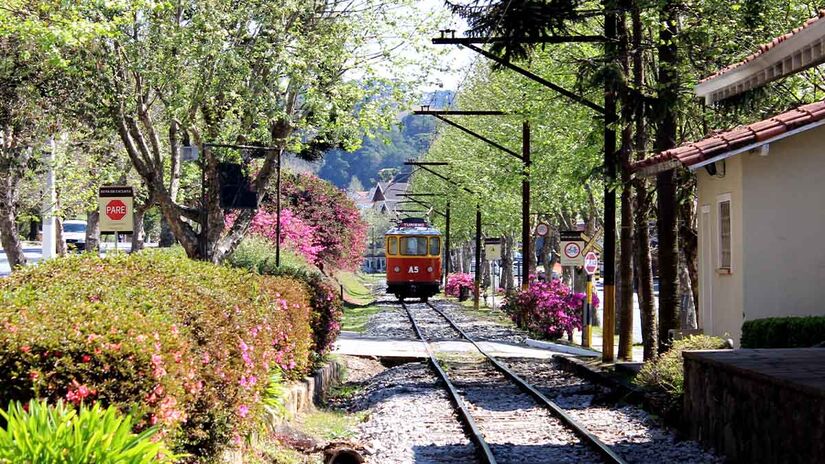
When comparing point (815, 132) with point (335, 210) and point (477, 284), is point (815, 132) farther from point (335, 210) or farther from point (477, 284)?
point (335, 210)

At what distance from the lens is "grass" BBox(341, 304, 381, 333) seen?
36.1m

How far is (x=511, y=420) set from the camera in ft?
47.6

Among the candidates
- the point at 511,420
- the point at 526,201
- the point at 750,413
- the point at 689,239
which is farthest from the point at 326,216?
the point at 750,413

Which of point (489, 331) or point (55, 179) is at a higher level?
point (55, 179)

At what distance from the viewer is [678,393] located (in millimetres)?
13344

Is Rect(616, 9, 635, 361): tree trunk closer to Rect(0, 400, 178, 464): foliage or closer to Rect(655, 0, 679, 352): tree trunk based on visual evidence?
Rect(655, 0, 679, 352): tree trunk

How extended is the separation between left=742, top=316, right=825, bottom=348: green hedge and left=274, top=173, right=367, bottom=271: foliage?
39.5 meters

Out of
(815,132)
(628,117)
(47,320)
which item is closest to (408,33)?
(628,117)

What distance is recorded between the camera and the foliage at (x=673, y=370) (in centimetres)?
1370

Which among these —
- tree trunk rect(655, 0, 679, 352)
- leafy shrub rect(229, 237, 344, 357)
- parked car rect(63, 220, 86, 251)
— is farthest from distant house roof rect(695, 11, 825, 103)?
parked car rect(63, 220, 86, 251)

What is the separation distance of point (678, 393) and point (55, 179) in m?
21.8

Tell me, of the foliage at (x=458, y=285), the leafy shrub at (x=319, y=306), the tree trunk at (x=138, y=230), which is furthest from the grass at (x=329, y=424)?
the foliage at (x=458, y=285)

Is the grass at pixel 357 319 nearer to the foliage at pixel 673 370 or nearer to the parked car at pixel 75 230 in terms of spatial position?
the foliage at pixel 673 370

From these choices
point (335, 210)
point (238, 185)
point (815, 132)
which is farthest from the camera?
point (335, 210)
